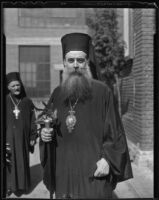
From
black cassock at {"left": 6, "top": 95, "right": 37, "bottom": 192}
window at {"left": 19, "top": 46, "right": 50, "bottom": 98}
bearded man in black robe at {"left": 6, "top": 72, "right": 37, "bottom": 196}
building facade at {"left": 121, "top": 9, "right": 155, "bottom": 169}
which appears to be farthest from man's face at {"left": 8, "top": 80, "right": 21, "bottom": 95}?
building facade at {"left": 121, "top": 9, "right": 155, "bottom": 169}

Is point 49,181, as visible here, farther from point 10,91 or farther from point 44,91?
point 10,91

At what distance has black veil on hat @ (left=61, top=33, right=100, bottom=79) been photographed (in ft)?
11.3

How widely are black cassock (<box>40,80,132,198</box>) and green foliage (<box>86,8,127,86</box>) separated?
130 centimetres

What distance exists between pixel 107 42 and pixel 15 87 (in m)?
1.48

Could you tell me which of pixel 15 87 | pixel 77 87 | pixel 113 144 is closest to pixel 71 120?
pixel 77 87

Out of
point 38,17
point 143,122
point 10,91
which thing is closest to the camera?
point 38,17

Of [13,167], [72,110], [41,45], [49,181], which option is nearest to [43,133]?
[72,110]

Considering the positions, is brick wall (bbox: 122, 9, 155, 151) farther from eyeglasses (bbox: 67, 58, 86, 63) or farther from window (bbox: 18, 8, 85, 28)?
eyeglasses (bbox: 67, 58, 86, 63)

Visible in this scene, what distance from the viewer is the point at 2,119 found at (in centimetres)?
360

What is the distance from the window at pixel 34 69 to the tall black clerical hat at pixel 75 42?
424mm

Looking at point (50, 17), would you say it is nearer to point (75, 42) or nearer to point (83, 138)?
point (75, 42)

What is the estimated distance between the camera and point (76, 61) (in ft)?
11.1

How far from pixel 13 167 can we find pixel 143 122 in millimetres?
2087

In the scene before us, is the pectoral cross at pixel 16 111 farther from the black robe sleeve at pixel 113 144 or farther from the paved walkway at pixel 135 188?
the black robe sleeve at pixel 113 144
